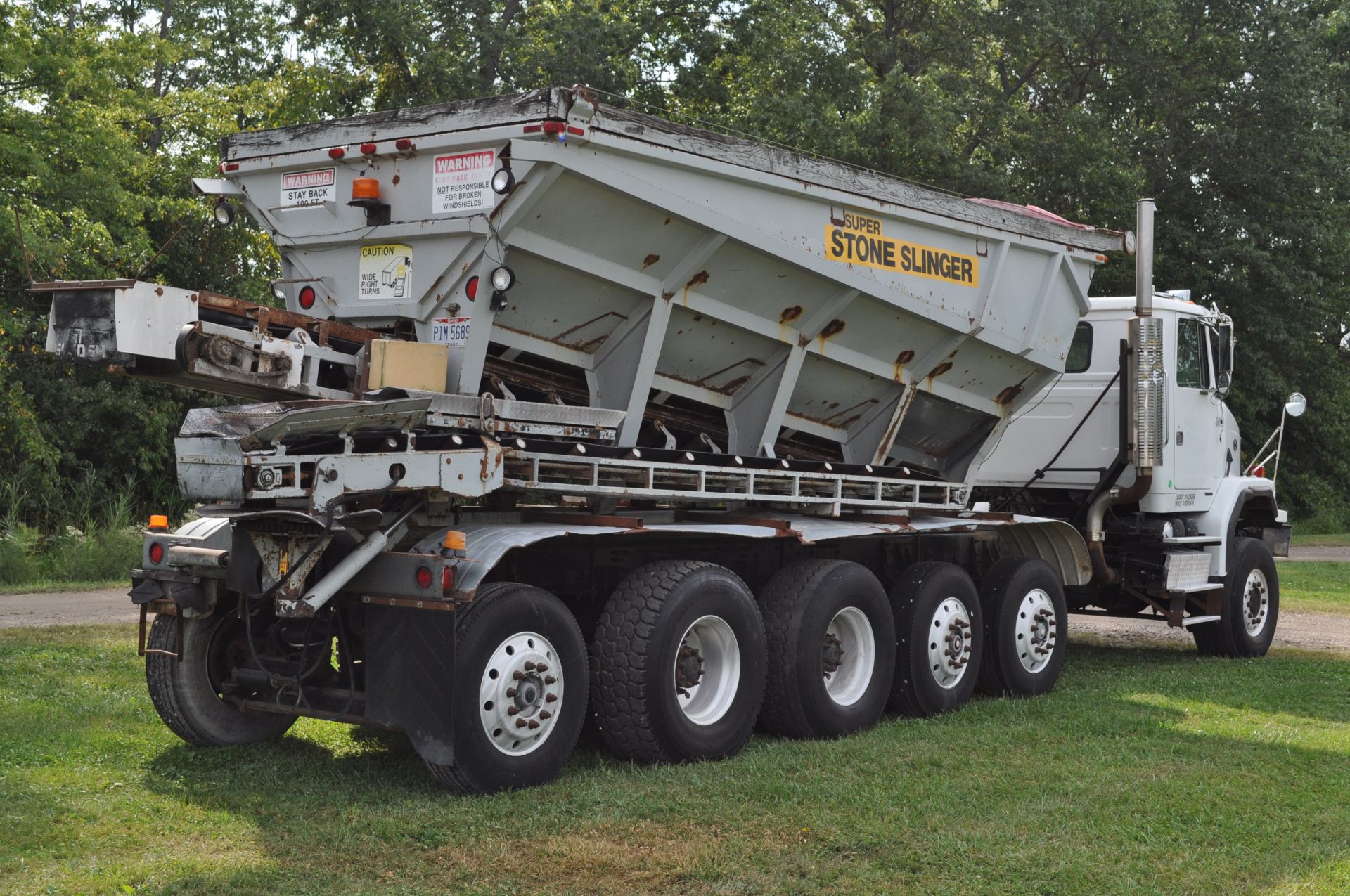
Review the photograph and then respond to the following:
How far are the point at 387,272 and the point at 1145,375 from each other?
19.6ft

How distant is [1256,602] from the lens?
1198 centimetres

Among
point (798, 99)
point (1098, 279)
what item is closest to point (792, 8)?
point (798, 99)

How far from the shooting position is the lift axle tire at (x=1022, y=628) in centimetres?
931

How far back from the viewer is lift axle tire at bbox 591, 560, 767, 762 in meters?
6.78

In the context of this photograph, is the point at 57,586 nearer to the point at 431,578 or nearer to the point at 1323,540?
the point at 431,578

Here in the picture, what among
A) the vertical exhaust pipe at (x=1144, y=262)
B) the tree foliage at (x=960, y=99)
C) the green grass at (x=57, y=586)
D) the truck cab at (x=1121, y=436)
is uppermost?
the tree foliage at (x=960, y=99)

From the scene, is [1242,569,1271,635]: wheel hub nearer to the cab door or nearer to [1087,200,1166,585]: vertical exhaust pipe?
the cab door

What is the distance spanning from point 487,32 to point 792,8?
5.47 meters

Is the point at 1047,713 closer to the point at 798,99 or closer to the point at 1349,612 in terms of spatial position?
the point at 1349,612

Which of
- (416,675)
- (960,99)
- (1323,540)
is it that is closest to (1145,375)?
(416,675)

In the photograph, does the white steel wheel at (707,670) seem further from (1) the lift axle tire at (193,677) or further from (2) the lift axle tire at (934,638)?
(1) the lift axle tire at (193,677)

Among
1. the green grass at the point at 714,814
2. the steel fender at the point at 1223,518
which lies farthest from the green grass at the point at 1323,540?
the green grass at the point at 714,814

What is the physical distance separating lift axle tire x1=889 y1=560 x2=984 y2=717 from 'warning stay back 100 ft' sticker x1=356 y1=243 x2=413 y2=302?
365 centimetres

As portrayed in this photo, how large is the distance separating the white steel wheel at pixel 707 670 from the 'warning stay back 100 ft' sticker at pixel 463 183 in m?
2.34
